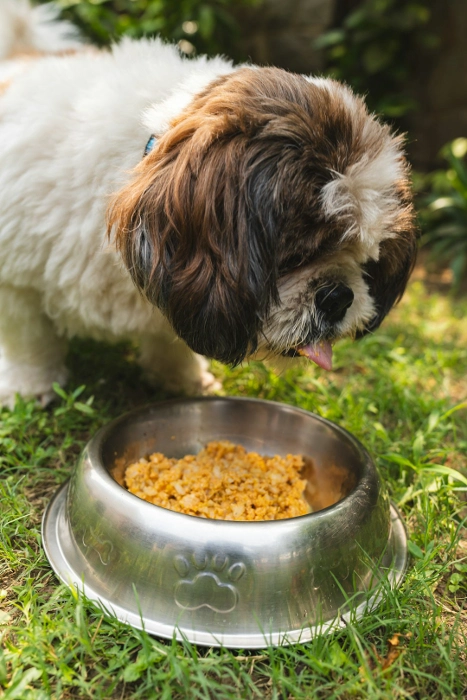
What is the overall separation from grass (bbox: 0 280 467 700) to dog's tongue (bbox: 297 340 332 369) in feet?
1.89

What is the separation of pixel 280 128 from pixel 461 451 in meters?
1.58

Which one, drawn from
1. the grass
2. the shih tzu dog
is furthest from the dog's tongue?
the grass

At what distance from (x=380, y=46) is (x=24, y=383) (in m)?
4.53

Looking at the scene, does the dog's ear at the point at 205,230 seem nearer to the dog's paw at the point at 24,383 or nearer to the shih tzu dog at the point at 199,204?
the shih tzu dog at the point at 199,204

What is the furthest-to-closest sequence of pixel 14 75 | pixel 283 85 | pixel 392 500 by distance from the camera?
pixel 14 75 → pixel 392 500 → pixel 283 85

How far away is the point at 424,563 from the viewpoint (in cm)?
186

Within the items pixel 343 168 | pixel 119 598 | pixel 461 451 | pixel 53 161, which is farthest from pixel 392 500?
pixel 53 161

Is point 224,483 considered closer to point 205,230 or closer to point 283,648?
point 283,648

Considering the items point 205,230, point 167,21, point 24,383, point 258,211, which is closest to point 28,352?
point 24,383

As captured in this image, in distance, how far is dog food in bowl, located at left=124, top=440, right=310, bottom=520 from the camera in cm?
197

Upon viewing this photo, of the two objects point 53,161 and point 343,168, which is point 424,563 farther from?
point 53,161

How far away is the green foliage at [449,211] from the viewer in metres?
5.15

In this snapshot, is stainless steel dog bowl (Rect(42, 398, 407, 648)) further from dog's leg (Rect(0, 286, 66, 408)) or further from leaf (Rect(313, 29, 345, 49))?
leaf (Rect(313, 29, 345, 49))

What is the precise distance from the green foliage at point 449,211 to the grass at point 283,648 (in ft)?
7.63
